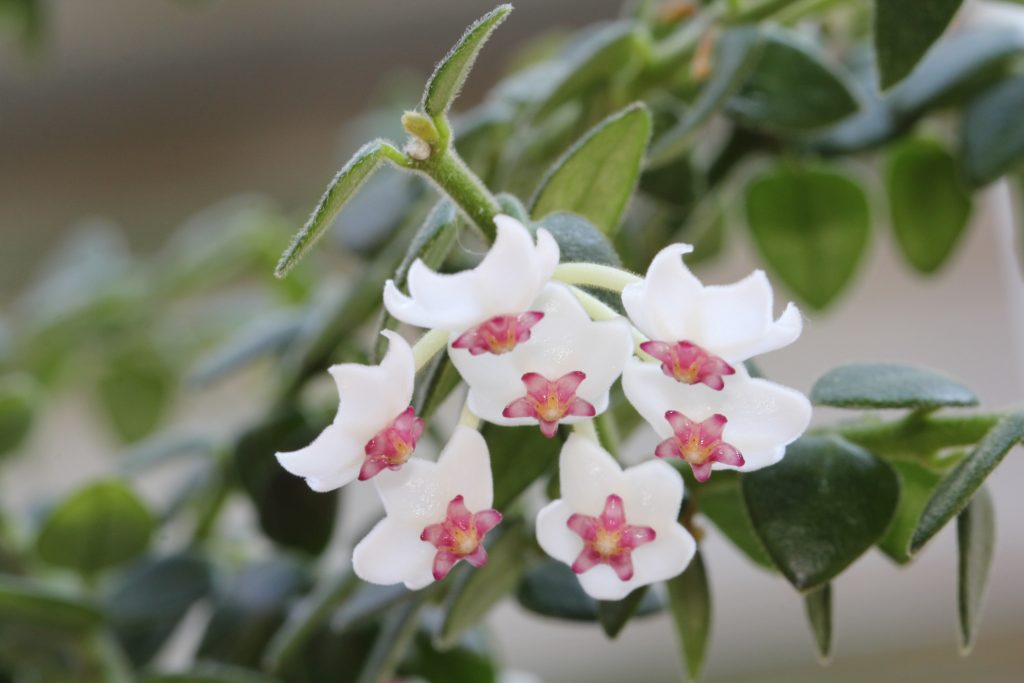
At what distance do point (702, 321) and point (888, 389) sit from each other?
14 cm

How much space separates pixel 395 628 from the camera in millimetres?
488

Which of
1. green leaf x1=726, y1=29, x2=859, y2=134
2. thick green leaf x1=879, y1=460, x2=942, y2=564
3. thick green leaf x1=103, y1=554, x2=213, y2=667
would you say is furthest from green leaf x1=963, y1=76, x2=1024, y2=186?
thick green leaf x1=103, y1=554, x2=213, y2=667

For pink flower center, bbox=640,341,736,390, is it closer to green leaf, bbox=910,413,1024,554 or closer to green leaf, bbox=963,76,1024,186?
green leaf, bbox=910,413,1024,554

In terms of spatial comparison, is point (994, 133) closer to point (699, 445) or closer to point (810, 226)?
point (810, 226)

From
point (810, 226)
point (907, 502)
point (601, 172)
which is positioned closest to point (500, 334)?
point (601, 172)

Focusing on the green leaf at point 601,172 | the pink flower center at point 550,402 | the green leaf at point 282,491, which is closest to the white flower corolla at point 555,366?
the pink flower center at point 550,402

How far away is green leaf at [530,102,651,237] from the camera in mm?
407

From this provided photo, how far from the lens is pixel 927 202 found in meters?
0.72

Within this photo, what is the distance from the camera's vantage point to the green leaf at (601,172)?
0.41 meters

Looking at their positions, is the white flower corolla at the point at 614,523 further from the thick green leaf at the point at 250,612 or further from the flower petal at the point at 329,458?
the thick green leaf at the point at 250,612

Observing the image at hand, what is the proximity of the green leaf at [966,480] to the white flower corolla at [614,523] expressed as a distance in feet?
0.27

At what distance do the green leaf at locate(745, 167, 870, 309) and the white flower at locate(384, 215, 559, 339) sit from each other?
475mm

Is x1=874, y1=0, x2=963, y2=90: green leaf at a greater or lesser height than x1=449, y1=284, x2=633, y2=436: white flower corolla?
lesser

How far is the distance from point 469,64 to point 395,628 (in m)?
0.25
